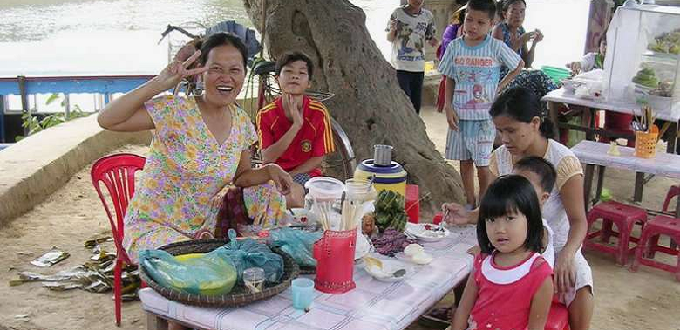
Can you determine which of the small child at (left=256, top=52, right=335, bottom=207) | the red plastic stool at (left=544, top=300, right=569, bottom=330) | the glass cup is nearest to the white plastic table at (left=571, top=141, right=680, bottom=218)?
the small child at (left=256, top=52, right=335, bottom=207)

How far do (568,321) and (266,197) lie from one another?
1.36 metres

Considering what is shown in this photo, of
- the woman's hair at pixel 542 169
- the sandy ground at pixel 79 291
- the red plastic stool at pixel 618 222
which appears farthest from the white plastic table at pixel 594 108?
the woman's hair at pixel 542 169

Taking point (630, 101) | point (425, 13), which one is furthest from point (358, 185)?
point (425, 13)

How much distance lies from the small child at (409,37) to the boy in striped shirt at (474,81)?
1754 millimetres

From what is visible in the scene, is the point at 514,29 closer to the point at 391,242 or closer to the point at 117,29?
the point at 391,242

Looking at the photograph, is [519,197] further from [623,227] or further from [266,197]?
[623,227]

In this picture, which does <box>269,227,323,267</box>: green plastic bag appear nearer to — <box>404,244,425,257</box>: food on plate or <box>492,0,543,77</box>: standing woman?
<box>404,244,425,257</box>: food on plate

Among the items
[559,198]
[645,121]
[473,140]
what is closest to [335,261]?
[559,198]

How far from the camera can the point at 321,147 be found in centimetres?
420

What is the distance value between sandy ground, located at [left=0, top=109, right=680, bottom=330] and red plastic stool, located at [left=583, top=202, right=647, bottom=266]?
70 millimetres

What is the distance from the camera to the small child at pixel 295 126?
402 centimetres

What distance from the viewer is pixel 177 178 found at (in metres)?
3.05

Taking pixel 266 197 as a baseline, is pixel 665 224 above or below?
below

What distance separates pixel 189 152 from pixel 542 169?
1.40 m
